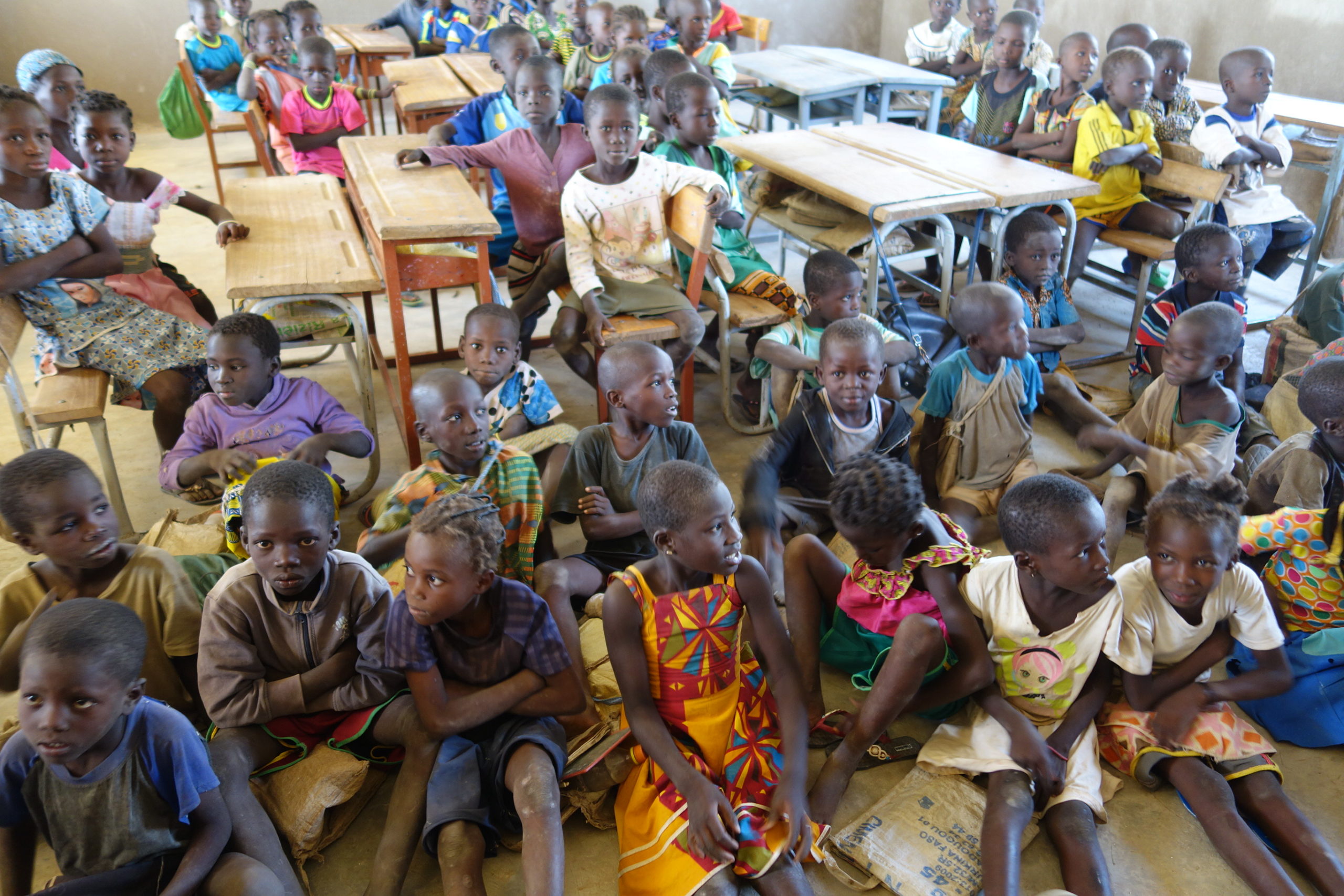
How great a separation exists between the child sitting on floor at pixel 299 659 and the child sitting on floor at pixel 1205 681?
144 cm

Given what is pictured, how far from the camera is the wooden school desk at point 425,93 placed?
4.69 meters

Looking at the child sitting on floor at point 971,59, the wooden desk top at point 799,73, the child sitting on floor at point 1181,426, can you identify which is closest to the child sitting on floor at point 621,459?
the child sitting on floor at point 1181,426

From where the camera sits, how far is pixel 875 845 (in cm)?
186

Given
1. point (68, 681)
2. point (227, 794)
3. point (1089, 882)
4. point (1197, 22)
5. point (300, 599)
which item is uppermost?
point (1197, 22)

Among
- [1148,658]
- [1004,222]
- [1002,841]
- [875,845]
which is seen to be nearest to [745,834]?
[875,845]

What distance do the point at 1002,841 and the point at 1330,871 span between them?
586 millimetres

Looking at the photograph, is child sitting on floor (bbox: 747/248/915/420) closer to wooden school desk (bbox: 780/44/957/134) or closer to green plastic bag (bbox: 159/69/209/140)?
wooden school desk (bbox: 780/44/957/134)

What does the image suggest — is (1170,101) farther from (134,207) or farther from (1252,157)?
(134,207)

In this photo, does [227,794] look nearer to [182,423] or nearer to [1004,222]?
[182,423]

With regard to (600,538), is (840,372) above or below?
above

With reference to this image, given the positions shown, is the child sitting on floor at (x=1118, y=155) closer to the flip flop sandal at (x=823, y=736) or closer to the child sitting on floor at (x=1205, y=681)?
the child sitting on floor at (x=1205, y=681)

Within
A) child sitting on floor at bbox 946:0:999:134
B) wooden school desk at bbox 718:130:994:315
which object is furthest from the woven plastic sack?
child sitting on floor at bbox 946:0:999:134

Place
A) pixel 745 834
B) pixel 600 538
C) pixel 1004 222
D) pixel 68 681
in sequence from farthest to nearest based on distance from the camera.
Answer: pixel 1004 222, pixel 600 538, pixel 745 834, pixel 68 681

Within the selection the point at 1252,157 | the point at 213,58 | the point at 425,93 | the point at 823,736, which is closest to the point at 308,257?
the point at 823,736
